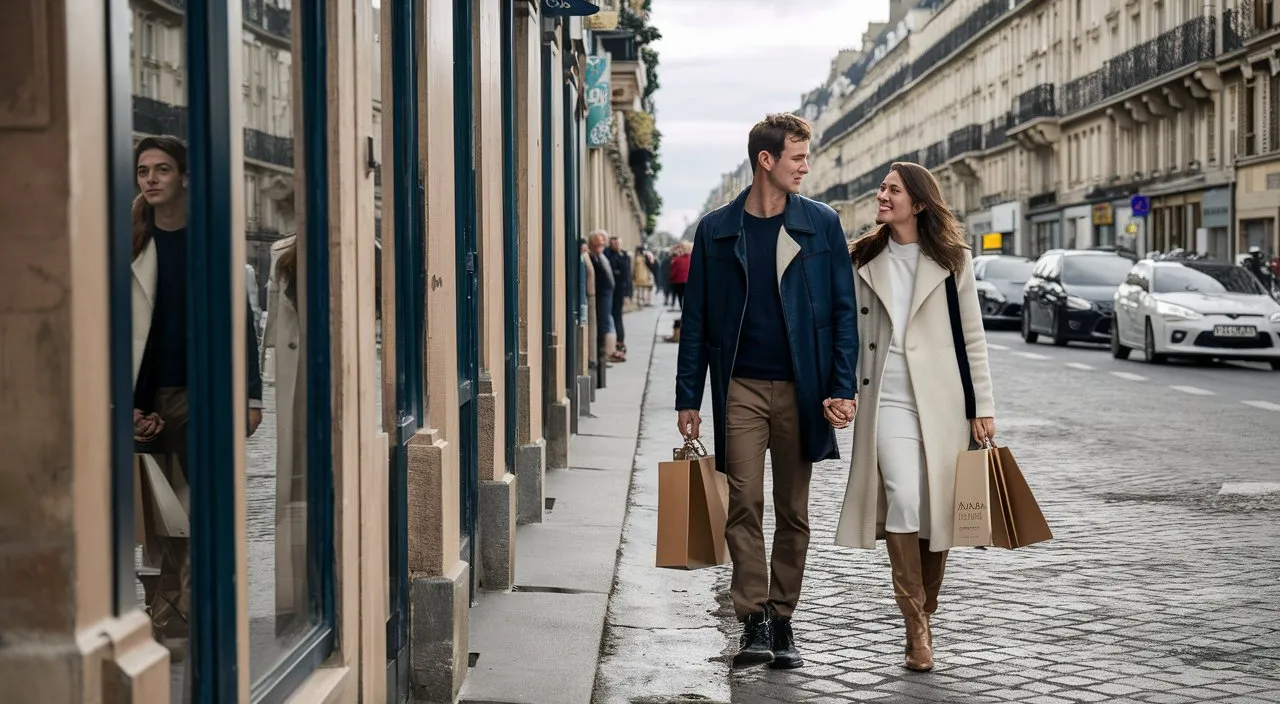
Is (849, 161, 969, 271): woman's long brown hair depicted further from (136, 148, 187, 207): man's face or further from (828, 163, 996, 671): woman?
(136, 148, 187, 207): man's face

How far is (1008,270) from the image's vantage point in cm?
3734

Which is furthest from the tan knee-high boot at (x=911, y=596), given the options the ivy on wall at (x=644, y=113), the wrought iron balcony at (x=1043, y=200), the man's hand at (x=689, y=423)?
the wrought iron balcony at (x=1043, y=200)

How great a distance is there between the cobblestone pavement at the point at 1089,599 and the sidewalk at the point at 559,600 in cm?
53

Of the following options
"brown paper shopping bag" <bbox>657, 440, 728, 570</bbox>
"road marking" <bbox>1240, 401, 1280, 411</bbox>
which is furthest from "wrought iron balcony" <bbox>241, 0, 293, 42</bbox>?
"road marking" <bbox>1240, 401, 1280, 411</bbox>

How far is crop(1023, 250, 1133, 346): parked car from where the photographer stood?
94.7ft

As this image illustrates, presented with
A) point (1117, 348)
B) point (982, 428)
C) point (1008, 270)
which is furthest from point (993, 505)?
point (1008, 270)

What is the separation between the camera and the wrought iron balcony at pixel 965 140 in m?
78.2

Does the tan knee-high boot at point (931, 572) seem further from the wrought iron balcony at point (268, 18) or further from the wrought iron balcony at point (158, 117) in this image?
the wrought iron balcony at point (158, 117)

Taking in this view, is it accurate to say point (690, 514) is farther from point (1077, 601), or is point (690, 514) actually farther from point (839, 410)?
point (1077, 601)

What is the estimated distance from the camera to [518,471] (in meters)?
9.68

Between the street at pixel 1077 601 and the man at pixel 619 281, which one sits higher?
the man at pixel 619 281

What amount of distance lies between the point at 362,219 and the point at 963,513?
254cm

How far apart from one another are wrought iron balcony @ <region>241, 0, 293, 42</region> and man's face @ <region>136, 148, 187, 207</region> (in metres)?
0.54

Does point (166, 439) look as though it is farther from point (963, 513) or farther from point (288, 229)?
point (963, 513)
